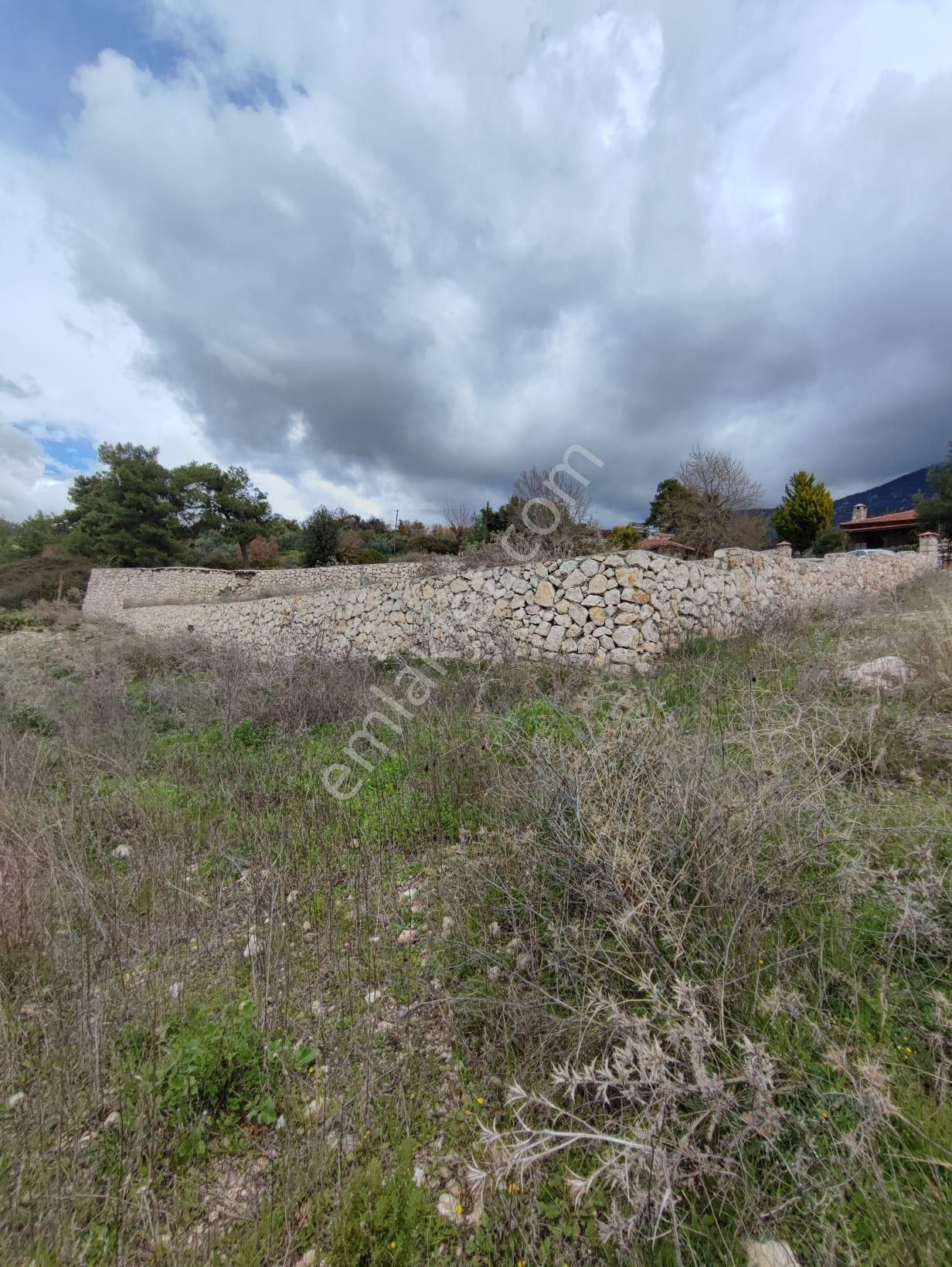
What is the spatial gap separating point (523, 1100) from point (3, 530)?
1650 inches

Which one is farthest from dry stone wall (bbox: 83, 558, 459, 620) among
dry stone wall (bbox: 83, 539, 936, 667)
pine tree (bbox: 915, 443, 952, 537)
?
pine tree (bbox: 915, 443, 952, 537)

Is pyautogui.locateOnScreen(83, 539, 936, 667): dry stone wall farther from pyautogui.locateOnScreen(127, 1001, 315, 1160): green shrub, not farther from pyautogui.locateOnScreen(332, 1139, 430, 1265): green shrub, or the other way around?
pyautogui.locateOnScreen(332, 1139, 430, 1265): green shrub

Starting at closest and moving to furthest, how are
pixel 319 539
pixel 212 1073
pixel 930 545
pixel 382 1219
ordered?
pixel 382 1219, pixel 212 1073, pixel 930 545, pixel 319 539

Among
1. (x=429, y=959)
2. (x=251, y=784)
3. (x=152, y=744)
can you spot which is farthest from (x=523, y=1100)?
(x=152, y=744)

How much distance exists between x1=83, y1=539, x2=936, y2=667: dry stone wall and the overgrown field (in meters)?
3.28

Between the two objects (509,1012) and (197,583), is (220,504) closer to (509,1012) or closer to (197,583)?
(197,583)

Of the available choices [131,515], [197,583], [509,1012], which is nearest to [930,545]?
[509,1012]

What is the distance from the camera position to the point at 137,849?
2.61m

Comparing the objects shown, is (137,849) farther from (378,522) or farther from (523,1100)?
(378,522)

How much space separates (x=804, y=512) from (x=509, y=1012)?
28250 mm

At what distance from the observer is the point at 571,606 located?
6.48 meters

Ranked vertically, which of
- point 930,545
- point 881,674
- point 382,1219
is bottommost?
point 382,1219

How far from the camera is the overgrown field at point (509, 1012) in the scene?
1106 mm

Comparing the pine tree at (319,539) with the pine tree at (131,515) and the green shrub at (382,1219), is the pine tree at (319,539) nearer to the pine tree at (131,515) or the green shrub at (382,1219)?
the pine tree at (131,515)
